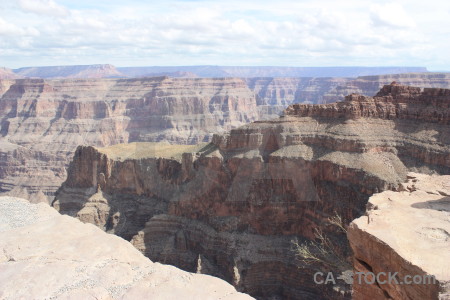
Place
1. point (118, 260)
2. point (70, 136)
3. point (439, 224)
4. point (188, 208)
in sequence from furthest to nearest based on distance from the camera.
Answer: point (70, 136) < point (188, 208) < point (118, 260) < point (439, 224)

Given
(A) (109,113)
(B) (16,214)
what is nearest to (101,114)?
(A) (109,113)

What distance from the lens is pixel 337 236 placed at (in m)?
40.7

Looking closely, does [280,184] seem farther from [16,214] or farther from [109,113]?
[109,113]

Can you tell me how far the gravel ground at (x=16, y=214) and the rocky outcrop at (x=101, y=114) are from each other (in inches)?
3946

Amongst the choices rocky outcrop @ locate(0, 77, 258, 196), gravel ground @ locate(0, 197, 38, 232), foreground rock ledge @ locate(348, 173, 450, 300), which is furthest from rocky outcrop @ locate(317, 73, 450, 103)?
foreground rock ledge @ locate(348, 173, 450, 300)

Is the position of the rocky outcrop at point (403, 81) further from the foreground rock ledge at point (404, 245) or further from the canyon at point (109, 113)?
the foreground rock ledge at point (404, 245)

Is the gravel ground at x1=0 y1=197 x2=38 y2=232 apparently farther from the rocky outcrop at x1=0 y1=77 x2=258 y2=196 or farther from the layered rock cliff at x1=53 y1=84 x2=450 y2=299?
the rocky outcrop at x1=0 y1=77 x2=258 y2=196

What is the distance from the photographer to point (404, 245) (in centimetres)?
1380

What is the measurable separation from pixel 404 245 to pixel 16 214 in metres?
22.4

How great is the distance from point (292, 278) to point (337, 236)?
7016 millimetres

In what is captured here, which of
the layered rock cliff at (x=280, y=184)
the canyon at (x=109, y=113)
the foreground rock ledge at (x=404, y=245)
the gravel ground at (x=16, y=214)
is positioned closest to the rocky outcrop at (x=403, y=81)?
the canyon at (x=109, y=113)

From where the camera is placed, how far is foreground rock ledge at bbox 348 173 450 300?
40.8 ft

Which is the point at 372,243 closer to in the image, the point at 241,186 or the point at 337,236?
the point at 337,236

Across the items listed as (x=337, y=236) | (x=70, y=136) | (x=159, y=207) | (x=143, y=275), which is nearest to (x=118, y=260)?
(x=143, y=275)
